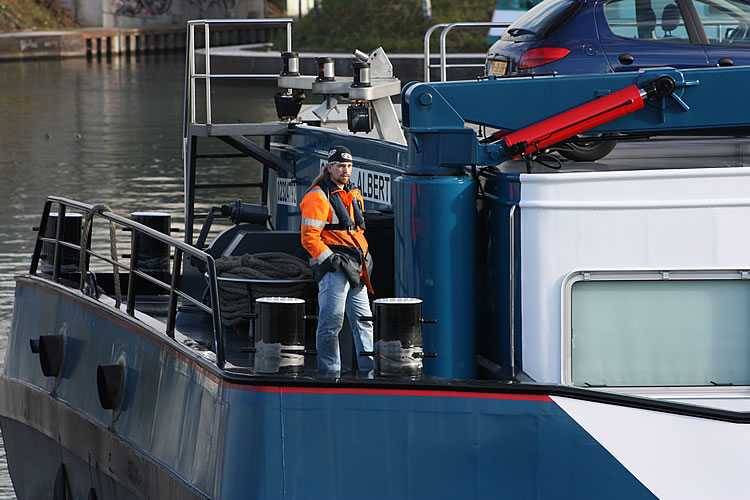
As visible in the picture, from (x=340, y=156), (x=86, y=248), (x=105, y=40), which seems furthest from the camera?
(x=105, y=40)

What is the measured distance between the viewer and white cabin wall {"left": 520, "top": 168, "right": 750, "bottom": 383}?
625cm

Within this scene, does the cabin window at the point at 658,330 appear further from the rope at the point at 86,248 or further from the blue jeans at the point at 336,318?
the rope at the point at 86,248

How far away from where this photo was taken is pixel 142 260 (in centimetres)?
1028

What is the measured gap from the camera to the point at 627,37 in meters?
9.64

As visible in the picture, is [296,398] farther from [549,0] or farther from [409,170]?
[549,0]

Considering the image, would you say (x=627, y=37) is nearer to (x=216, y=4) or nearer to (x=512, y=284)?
(x=512, y=284)

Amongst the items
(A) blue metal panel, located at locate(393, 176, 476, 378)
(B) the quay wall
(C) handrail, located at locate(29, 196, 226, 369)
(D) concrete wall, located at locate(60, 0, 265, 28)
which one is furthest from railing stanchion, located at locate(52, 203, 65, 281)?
(D) concrete wall, located at locate(60, 0, 265, 28)

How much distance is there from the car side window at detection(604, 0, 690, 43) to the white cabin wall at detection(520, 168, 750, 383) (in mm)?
3611

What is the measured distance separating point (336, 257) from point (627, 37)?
3.77m

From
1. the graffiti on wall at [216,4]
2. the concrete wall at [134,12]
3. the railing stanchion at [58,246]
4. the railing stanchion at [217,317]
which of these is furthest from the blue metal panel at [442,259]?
the graffiti on wall at [216,4]

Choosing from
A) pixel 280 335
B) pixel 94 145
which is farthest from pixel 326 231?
pixel 94 145

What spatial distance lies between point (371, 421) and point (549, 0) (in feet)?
17.6

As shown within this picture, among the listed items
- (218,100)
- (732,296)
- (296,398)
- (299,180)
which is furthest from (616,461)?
(218,100)

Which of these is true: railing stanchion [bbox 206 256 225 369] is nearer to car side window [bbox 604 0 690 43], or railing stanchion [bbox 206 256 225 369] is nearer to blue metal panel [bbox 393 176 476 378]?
blue metal panel [bbox 393 176 476 378]
